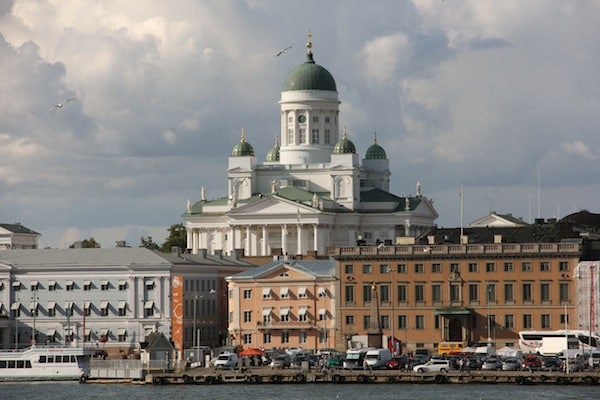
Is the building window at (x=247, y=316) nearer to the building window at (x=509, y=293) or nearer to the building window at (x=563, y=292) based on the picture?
the building window at (x=509, y=293)

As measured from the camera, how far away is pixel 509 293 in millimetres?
163250

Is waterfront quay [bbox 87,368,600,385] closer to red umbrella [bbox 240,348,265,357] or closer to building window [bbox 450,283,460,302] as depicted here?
red umbrella [bbox 240,348,265,357]

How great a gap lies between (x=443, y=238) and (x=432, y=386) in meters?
40.9

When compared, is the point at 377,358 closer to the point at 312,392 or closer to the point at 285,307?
the point at 312,392

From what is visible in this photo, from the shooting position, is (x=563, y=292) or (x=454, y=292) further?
(x=454, y=292)

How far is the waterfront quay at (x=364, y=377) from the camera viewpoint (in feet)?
445

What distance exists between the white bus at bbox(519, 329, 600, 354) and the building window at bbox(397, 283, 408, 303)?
9.35 m

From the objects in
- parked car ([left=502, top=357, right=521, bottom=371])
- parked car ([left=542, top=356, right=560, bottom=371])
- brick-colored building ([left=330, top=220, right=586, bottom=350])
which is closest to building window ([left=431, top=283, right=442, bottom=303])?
brick-colored building ([left=330, top=220, right=586, bottom=350])

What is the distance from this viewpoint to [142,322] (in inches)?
7008

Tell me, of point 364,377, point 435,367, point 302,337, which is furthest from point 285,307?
point 364,377

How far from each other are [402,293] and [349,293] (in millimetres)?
4555

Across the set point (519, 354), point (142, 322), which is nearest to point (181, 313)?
point (142, 322)

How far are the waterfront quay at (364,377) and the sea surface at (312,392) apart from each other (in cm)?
79

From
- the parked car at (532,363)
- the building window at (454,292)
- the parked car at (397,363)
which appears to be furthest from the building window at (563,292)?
the parked car at (397,363)
